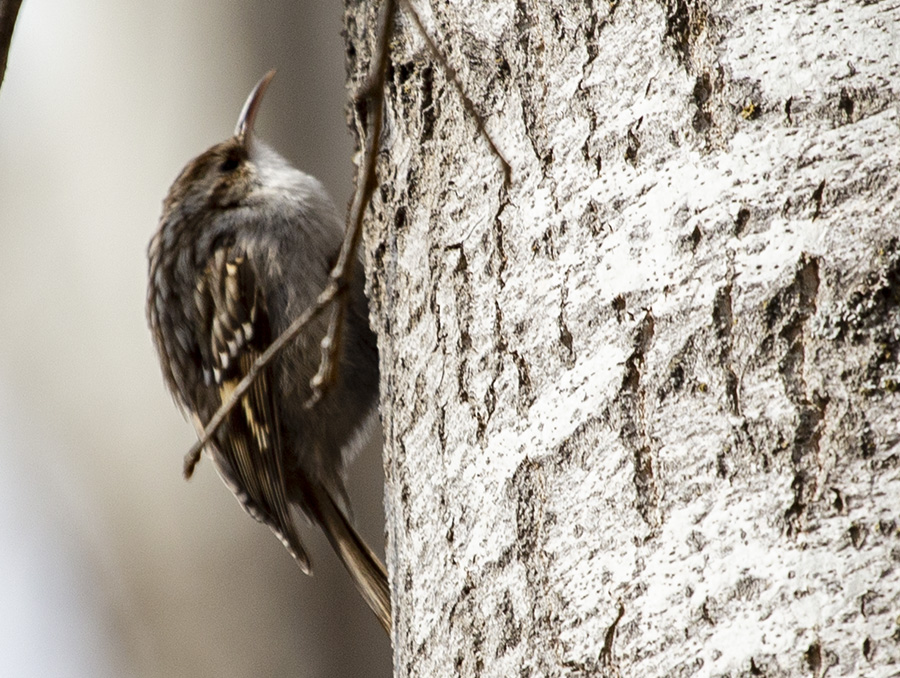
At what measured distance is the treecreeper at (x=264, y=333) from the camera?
8.82 feet

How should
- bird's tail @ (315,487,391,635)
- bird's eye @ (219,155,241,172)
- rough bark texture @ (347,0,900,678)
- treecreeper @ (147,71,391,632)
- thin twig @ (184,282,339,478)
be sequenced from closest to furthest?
1. rough bark texture @ (347,0,900,678)
2. thin twig @ (184,282,339,478)
3. bird's tail @ (315,487,391,635)
4. treecreeper @ (147,71,391,632)
5. bird's eye @ (219,155,241,172)

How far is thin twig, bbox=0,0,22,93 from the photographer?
4.64 feet

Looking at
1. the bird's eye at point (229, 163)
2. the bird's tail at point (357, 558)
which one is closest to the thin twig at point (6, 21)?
the bird's tail at point (357, 558)

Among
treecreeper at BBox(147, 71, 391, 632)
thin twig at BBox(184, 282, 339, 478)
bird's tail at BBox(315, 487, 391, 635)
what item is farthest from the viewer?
treecreeper at BBox(147, 71, 391, 632)

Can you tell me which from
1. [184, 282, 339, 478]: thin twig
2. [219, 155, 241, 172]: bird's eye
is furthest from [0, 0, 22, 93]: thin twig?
[219, 155, 241, 172]: bird's eye

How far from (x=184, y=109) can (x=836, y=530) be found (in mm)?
3909

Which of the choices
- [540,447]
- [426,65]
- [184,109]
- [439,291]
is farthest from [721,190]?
[184,109]

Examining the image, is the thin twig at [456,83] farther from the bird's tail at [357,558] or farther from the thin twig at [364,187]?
the bird's tail at [357,558]

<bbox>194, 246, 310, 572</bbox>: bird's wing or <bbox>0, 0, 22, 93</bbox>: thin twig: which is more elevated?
<bbox>0, 0, 22, 93</bbox>: thin twig

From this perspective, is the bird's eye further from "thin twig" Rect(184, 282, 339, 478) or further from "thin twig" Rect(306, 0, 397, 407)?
"thin twig" Rect(306, 0, 397, 407)

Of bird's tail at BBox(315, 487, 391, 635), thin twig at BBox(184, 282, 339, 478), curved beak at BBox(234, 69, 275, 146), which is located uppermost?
curved beak at BBox(234, 69, 275, 146)

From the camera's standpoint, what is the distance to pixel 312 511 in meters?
2.88

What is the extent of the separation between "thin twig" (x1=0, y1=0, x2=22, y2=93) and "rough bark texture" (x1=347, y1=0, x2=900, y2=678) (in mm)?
616

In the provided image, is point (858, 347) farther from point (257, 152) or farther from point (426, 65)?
point (257, 152)
